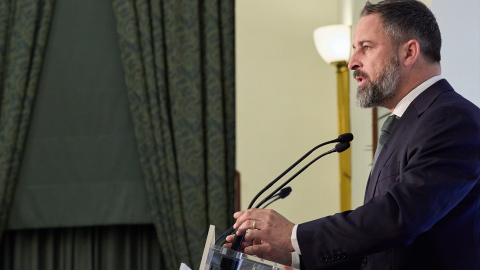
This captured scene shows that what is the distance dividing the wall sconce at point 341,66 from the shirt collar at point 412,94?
2.29 m

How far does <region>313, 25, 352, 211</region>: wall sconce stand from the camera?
4484mm

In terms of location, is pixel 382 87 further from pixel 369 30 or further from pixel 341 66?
pixel 341 66

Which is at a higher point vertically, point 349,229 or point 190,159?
point 349,229

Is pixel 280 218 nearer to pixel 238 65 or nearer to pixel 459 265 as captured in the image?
pixel 459 265

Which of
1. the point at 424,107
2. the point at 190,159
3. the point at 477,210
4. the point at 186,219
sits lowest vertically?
the point at 186,219

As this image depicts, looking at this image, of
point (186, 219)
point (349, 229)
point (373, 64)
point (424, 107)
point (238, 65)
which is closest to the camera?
point (349, 229)

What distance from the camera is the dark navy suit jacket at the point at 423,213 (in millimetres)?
1814

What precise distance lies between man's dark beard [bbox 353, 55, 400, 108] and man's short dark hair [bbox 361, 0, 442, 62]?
0.08m

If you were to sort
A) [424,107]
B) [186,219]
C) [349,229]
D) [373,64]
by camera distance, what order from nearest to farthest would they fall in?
[349,229] < [424,107] < [373,64] < [186,219]

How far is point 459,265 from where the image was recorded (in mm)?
1892

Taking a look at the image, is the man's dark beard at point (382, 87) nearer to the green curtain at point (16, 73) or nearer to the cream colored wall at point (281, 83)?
the cream colored wall at point (281, 83)

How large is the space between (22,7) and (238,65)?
146 cm

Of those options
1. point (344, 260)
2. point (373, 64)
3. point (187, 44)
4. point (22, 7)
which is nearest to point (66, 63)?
point (22, 7)

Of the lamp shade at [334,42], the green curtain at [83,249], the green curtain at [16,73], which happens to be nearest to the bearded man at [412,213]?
the lamp shade at [334,42]
